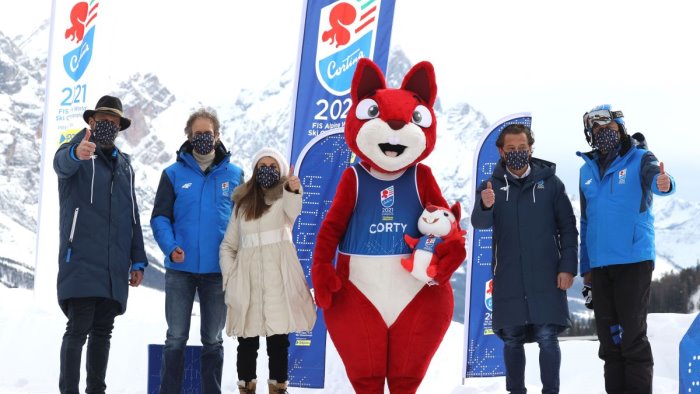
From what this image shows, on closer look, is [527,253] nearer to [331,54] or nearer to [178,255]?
[178,255]

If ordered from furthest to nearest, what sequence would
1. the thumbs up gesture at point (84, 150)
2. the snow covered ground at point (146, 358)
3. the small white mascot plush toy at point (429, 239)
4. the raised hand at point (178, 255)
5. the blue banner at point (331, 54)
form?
the snow covered ground at point (146, 358) → the blue banner at point (331, 54) → the raised hand at point (178, 255) → the thumbs up gesture at point (84, 150) → the small white mascot plush toy at point (429, 239)

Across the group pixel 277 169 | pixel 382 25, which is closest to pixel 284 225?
pixel 277 169

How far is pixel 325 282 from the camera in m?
3.82

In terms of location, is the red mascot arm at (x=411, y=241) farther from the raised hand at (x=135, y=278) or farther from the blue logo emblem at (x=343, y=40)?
the blue logo emblem at (x=343, y=40)

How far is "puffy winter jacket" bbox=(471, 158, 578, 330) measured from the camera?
412 centimetres

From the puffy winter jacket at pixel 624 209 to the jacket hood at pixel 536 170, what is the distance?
0.82ft

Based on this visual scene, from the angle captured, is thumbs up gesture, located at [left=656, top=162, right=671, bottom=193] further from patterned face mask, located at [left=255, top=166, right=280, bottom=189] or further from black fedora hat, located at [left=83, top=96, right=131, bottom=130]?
black fedora hat, located at [left=83, top=96, right=131, bottom=130]

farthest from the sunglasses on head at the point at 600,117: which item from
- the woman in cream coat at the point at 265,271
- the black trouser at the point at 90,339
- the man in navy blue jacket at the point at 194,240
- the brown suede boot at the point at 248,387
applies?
the black trouser at the point at 90,339

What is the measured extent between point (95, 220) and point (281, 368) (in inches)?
47.5

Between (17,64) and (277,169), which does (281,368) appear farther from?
(17,64)

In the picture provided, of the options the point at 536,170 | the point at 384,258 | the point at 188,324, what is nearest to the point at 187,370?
the point at 188,324

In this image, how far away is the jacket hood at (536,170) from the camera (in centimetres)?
423

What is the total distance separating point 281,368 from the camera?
4.29 m

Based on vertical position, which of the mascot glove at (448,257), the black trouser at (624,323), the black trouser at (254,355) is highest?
the mascot glove at (448,257)
